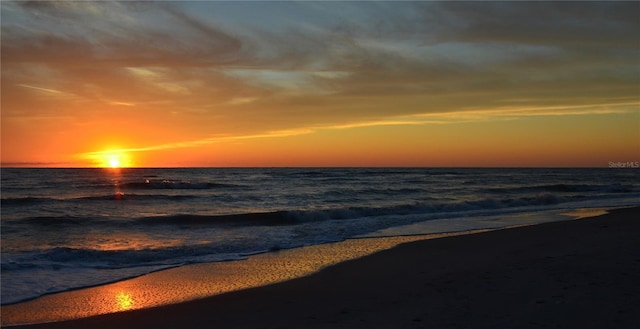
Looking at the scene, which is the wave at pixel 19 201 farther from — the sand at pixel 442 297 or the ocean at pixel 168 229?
the sand at pixel 442 297

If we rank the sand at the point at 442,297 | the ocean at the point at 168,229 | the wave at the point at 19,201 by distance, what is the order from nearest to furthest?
1. the sand at the point at 442,297
2. the ocean at the point at 168,229
3. the wave at the point at 19,201

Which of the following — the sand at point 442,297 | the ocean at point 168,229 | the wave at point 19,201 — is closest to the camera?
the sand at point 442,297

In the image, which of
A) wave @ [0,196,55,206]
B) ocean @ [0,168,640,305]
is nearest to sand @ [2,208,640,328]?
ocean @ [0,168,640,305]

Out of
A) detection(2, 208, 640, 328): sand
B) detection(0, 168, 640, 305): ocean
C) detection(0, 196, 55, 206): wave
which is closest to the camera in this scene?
detection(2, 208, 640, 328): sand

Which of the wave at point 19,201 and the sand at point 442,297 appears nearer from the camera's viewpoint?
the sand at point 442,297

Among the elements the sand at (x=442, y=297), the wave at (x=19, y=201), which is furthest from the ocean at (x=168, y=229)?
the sand at (x=442, y=297)

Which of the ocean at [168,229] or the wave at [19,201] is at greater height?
the wave at [19,201]

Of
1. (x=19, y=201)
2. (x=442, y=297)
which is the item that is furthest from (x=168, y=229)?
(x=19, y=201)

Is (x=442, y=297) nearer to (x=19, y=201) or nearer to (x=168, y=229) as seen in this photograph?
(x=168, y=229)

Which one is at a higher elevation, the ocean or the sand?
the sand

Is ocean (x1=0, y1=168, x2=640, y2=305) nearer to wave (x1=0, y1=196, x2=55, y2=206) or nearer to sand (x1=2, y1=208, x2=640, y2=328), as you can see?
wave (x1=0, y1=196, x2=55, y2=206)

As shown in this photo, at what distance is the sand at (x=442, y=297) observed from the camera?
578 centimetres

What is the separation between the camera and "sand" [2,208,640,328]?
5781 mm

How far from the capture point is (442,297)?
6.88m
